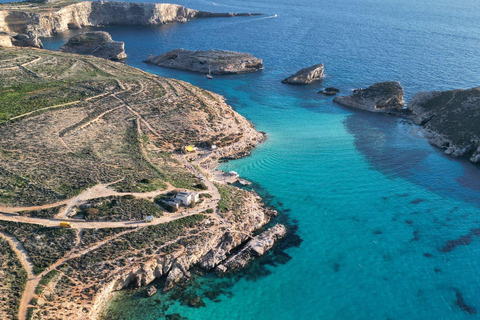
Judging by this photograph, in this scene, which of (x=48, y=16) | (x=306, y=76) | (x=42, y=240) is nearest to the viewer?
(x=42, y=240)

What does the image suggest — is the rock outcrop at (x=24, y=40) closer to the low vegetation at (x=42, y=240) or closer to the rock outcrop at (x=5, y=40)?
the rock outcrop at (x=5, y=40)

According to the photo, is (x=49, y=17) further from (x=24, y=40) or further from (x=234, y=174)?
(x=234, y=174)

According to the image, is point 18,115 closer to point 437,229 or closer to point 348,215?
point 348,215

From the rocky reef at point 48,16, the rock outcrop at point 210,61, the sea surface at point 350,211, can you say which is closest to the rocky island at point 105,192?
the sea surface at point 350,211

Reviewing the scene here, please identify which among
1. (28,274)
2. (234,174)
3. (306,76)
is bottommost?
(234,174)

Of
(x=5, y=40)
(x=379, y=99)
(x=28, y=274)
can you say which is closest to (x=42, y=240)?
(x=28, y=274)

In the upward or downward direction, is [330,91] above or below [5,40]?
below

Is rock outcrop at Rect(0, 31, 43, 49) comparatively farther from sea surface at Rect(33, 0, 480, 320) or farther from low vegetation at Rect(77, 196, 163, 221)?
low vegetation at Rect(77, 196, 163, 221)
